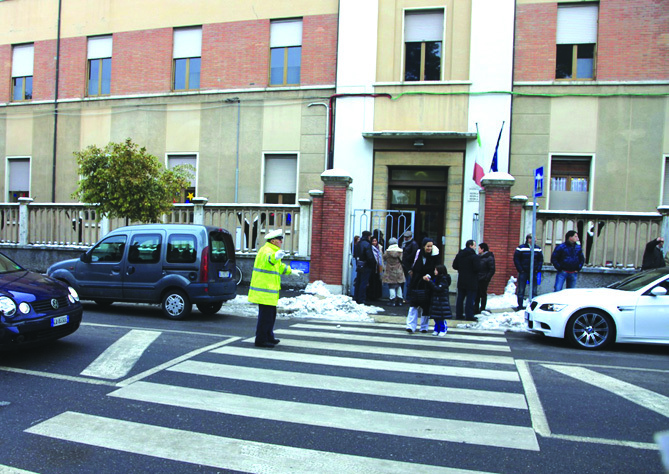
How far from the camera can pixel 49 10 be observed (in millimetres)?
19922

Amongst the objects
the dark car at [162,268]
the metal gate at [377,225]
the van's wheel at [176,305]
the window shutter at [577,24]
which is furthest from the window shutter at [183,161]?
the window shutter at [577,24]

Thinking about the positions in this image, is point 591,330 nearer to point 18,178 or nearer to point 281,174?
point 281,174

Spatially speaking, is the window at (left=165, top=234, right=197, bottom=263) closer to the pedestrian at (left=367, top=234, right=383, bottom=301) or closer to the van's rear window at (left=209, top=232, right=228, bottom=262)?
the van's rear window at (left=209, top=232, right=228, bottom=262)

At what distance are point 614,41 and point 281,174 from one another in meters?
11.2

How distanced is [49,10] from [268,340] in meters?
19.5

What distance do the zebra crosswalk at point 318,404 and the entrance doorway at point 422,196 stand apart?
28.2ft

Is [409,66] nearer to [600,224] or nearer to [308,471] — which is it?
[600,224]

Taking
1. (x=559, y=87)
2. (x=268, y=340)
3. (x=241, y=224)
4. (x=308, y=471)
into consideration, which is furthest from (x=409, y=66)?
(x=308, y=471)

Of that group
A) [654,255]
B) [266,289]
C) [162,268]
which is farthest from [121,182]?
[654,255]

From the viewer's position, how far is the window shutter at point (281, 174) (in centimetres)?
1725

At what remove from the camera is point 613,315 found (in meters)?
7.90

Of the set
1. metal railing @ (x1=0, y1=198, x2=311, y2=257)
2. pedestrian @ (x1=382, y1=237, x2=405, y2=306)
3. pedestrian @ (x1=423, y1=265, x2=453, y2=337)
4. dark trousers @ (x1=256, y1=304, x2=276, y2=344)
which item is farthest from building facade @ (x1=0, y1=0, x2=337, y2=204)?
dark trousers @ (x1=256, y1=304, x2=276, y2=344)

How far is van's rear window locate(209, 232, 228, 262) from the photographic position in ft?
32.6

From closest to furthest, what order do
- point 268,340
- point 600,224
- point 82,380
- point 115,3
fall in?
point 82,380
point 268,340
point 600,224
point 115,3
